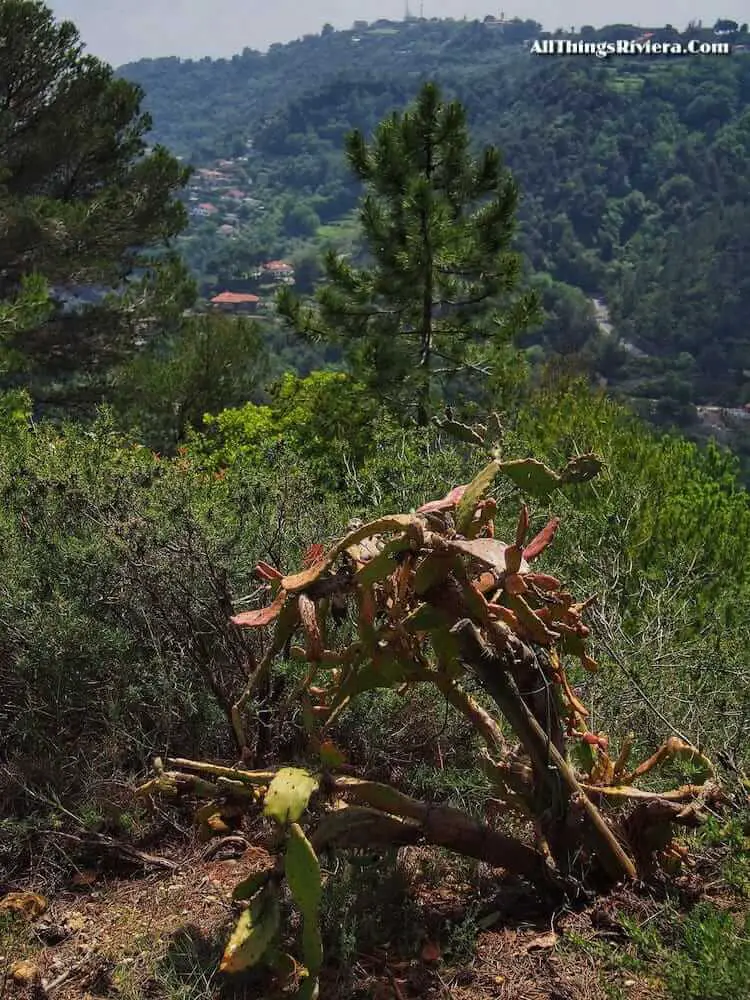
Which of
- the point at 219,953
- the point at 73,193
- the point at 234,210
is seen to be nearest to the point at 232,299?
the point at 73,193

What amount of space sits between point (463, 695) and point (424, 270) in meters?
11.3

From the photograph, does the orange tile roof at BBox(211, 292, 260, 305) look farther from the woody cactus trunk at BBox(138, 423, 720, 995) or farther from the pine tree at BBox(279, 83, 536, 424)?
the woody cactus trunk at BBox(138, 423, 720, 995)

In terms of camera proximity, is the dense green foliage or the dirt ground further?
the dense green foliage

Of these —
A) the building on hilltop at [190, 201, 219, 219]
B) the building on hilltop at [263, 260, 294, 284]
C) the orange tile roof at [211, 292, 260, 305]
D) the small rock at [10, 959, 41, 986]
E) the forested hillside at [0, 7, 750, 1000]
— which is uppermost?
the forested hillside at [0, 7, 750, 1000]

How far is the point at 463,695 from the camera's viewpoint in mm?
2266

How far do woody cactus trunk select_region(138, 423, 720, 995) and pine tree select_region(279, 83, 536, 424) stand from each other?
33.5 ft

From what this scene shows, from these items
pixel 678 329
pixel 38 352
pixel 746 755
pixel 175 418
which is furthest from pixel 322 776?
pixel 678 329

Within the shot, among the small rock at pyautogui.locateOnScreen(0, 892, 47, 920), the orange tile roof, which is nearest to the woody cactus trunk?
Result: the small rock at pyautogui.locateOnScreen(0, 892, 47, 920)

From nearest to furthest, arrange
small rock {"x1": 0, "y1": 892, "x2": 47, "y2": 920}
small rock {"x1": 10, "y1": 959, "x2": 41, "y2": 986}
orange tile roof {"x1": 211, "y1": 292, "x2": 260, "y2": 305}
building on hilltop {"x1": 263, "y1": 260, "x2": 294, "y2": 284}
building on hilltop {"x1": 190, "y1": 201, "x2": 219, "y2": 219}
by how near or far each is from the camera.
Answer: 1. small rock {"x1": 10, "y1": 959, "x2": 41, "y2": 986}
2. small rock {"x1": 0, "y1": 892, "x2": 47, "y2": 920}
3. orange tile roof {"x1": 211, "y1": 292, "x2": 260, "y2": 305}
4. building on hilltop {"x1": 263, "y1": 260, "x2": 294, "y2": 284}
5. building on hilltop {"x1": 190, "y1": 201, "x2": 219, "y2": 219}

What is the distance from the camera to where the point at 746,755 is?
2.75 meters

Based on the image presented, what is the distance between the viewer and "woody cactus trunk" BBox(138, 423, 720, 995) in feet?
6.49

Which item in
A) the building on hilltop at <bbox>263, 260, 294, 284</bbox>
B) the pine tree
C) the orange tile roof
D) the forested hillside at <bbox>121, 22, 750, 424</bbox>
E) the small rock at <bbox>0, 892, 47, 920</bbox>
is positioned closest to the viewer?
the small rock at <bbox>0, 892, 47, 920</bbox>

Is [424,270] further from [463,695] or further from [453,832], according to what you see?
[453,832]

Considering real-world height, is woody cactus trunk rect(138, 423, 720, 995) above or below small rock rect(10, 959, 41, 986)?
above
